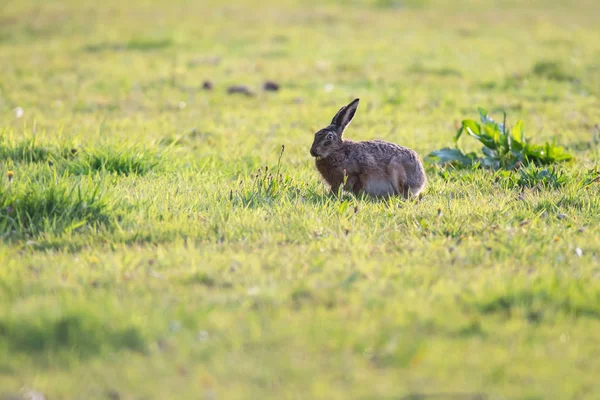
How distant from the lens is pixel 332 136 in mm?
6488

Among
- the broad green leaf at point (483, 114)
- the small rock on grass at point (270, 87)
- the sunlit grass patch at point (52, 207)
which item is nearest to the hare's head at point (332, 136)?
the broad green leaf at point (483, 114)

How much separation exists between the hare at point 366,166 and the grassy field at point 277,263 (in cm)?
20

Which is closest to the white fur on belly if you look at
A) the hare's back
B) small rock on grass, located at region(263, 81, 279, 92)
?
the hare's back

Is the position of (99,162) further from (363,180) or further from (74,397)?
(74,397)

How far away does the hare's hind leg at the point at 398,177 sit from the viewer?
644cm

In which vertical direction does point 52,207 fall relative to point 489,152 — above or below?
above

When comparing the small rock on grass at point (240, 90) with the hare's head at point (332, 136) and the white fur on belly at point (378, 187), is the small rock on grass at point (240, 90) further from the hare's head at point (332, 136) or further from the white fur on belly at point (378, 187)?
the white fur on belly at point (378, 187)

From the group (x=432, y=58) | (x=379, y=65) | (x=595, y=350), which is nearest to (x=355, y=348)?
(x=595, y=350)

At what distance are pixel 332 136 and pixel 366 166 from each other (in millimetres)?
399

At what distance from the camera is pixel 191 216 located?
569 centimetres

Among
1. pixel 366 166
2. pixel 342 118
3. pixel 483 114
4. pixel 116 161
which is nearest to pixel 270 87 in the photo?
pixel 483 114

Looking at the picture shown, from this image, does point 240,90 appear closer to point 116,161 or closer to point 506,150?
point 116,161

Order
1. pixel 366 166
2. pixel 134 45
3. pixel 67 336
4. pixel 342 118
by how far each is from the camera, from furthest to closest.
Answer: pixel 134 45
pixel 342 118
pixel 366 166
pixel 67 336

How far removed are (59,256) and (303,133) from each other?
513 centimetres
